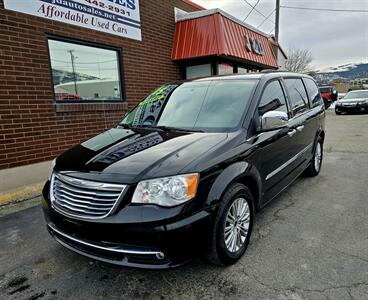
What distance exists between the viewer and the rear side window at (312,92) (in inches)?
202

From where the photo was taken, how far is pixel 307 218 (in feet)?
12.5

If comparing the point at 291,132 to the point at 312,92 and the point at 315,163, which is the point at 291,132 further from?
the point at 315,163

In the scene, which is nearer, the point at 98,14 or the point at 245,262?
the point at 245,262

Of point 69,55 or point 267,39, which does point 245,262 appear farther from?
point 267,39

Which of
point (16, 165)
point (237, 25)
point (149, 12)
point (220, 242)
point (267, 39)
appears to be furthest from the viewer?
point (267, 39)

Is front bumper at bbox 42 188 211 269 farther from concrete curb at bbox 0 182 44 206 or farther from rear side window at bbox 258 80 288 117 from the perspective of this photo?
concrete curb at bbox 0 182 44 206

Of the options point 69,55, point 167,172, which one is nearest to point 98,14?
point 69,55

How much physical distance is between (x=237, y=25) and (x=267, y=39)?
325 cm

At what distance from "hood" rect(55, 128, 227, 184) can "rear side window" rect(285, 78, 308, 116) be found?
6.07ft

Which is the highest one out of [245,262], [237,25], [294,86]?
[237,25]

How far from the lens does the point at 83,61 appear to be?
257 inches

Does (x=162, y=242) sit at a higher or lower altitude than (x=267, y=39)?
lower

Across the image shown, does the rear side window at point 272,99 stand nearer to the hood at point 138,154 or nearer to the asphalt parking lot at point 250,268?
the hood at point 138,154

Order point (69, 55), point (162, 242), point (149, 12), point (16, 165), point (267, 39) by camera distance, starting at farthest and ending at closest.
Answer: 1. point (267, 39)
2. point (149, 12)
3. point (69, 55)
4. point (16, 165)
5. point (162, 242)
